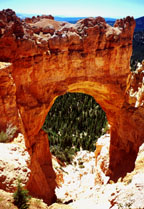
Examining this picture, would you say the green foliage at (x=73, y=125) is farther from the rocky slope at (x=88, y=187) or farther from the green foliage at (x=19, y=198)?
the green foliage at (x=19, y=198)

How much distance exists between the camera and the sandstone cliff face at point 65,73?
1047 cm

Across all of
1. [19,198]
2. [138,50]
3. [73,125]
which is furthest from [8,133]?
[138,50]

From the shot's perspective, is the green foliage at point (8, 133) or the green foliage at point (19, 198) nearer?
the green foliage at point (19, 198)

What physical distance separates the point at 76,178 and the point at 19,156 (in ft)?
34.7

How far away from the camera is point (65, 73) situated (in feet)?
41.1

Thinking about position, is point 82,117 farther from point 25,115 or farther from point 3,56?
point 3,56

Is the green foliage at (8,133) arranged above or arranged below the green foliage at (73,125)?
above

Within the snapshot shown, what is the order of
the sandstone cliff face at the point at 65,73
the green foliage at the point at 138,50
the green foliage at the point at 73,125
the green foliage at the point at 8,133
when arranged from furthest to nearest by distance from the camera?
the green foliage at the point at 138,50, the green foliage at the point at 73,125, the sandstone cliff face at the point at 65,73, the green foliage at the point at 8,133

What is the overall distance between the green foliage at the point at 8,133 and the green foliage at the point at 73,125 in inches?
449

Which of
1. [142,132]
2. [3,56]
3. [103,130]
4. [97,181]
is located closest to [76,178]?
[97,181]

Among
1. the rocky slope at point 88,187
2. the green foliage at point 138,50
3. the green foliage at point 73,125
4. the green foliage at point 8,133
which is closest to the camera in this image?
the rocky slope at point 88,187

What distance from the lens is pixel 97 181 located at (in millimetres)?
14258

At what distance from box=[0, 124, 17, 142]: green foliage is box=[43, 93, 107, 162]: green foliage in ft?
37.4

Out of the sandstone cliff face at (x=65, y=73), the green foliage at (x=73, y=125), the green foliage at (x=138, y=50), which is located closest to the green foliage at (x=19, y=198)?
the sandstone cliff face at (x=65, y=73)
